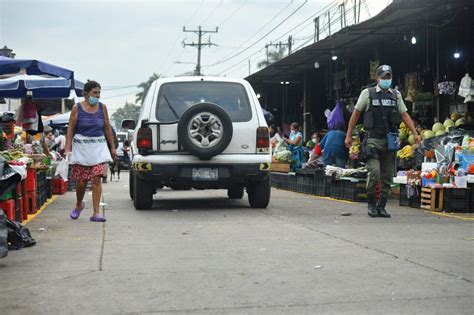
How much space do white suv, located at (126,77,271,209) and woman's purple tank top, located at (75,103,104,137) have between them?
78 centimetres

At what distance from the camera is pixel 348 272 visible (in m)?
5.21

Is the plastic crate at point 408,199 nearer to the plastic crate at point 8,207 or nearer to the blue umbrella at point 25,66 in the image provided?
the blue umbrella at point 25,66

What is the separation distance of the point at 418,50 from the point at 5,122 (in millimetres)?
11320

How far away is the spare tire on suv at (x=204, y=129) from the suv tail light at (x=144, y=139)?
50cm

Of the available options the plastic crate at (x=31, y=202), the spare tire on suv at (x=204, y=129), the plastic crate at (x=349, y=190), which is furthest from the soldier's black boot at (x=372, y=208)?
the plastic crate at (x=31, y=202)

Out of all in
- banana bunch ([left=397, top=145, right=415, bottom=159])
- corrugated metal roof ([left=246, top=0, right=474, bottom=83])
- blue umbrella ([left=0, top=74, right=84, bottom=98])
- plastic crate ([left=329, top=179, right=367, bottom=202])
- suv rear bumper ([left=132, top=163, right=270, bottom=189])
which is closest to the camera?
suv rear bumper ([left=132, top=163, right=270, bottom=189])

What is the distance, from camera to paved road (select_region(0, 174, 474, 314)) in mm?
4301

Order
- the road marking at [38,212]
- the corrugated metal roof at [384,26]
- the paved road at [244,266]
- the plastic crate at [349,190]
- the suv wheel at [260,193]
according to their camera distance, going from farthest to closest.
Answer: the corrugated metal roof at [384,26] → the plastic crate at [349,190] → the suv wheel at [260,193] → the road marking at [38,212] → the paved road at [244,266]

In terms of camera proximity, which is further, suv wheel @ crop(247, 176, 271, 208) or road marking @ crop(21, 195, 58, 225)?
suv wheel @ crop(247, 176, 271, 208)

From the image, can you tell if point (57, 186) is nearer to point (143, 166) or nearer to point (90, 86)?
point (143, 166)

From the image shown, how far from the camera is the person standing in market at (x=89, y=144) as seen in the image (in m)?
8.77

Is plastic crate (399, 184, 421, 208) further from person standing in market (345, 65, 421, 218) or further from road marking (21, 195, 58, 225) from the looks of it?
road marking (21, 195, 58, 225)

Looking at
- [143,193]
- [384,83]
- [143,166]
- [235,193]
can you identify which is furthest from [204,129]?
[235,193]

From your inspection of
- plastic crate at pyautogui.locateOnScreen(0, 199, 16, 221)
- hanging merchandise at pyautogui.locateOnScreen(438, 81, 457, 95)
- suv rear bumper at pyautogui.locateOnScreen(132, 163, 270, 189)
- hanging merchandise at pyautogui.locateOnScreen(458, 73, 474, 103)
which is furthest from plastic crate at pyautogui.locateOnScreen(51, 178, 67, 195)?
hanging merchandise at pyautogui.locateOnScreen(458, 73, 474, 103)
